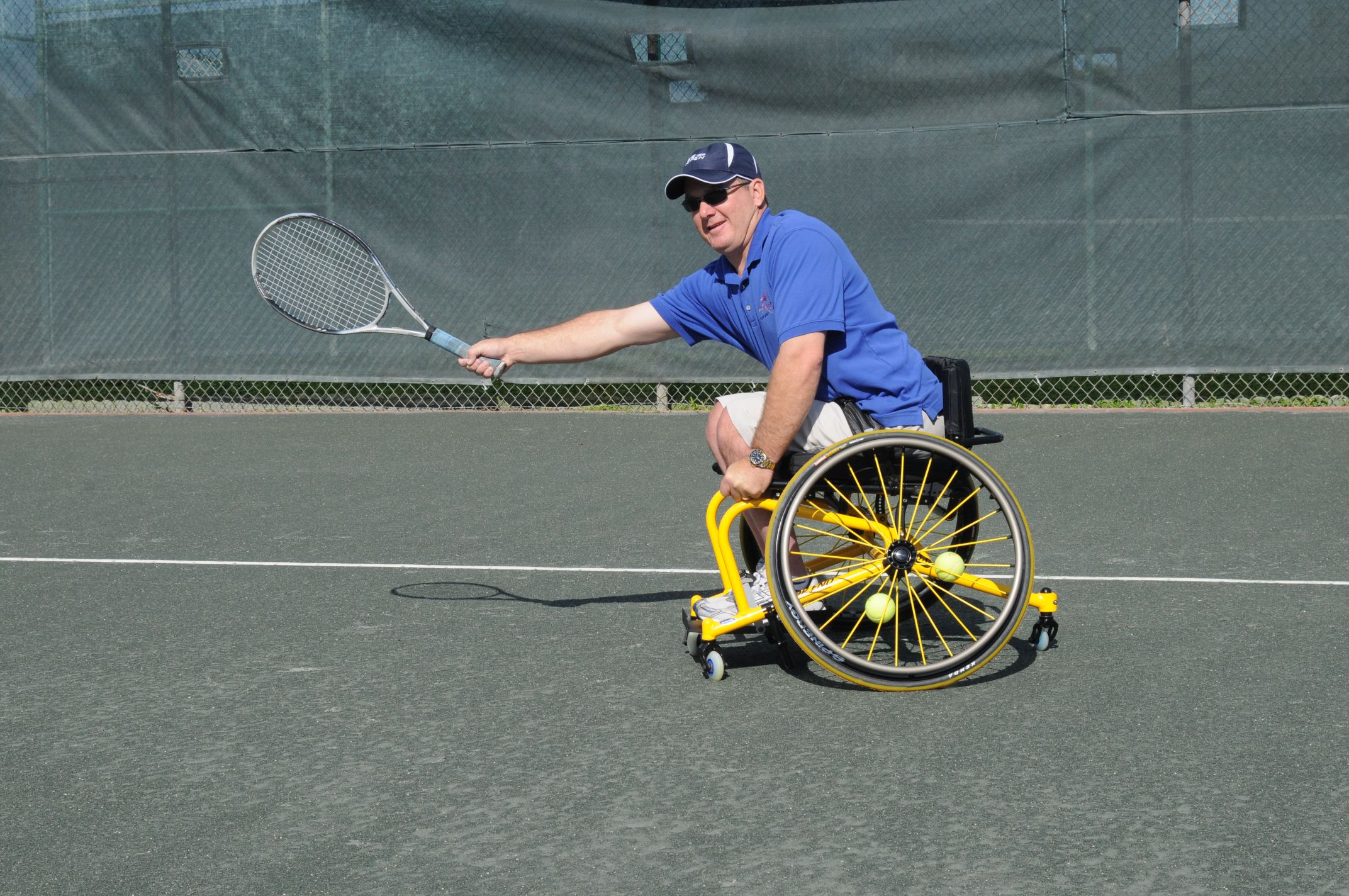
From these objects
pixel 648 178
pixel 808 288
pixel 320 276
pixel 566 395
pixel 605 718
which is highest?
pixel 648 178

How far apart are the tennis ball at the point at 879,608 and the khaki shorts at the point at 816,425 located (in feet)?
1.36

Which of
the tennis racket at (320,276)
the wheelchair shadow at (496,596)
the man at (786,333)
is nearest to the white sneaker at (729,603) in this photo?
the man at (786,333)

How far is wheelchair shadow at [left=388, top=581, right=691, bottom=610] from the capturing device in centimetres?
501

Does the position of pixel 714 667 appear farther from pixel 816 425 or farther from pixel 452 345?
pixel 452 345

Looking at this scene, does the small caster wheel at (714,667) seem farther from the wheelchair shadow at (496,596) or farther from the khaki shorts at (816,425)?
the wheelchair shadow at (496,596)

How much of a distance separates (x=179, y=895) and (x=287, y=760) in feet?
2.38

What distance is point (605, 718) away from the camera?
3.72 meters

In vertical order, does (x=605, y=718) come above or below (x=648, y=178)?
below

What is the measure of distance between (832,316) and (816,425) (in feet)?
1.06

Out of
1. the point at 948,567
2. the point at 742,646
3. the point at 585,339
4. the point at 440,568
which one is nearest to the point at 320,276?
the point at 440,568

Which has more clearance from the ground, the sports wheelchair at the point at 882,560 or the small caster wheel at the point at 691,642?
the sports wheelchair at the point at 882,560

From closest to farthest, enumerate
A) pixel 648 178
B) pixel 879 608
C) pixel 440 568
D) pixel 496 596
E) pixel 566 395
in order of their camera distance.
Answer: pixel 879 608 → pixel 496 596 → pixel 440 568 → pixel 648 178 → pixel 566 395

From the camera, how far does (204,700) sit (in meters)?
3.92

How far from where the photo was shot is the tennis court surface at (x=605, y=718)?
2.84 meters
